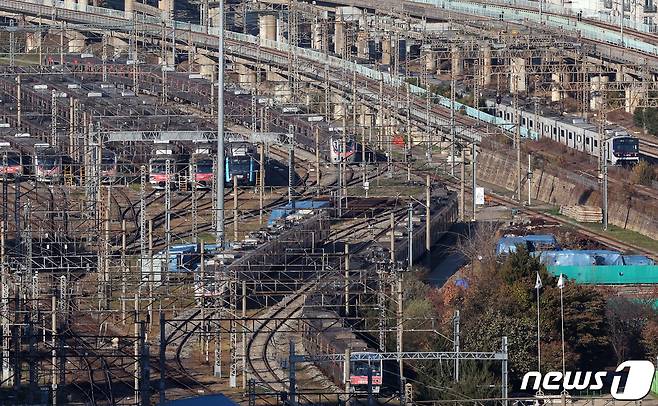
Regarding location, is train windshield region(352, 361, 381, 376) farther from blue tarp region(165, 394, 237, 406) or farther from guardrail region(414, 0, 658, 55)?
guardrail region(414, 0, 658, 55)

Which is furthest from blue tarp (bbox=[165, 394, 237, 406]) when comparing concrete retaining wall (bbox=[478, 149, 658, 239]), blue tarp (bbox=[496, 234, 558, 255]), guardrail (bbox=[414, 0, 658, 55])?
guardrail (bbox=[414, 0, 658, 55])

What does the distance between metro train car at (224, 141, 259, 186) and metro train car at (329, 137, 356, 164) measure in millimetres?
2118

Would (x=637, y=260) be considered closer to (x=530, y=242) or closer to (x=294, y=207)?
(x=530, y=242)

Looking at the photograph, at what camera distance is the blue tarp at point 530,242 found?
33.7 metres

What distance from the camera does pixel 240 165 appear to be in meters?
41.3

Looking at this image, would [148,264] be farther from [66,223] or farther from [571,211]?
[571,211]

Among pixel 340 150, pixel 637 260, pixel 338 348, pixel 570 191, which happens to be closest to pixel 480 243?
pixel 637 260

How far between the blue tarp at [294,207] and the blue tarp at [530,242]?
3.12 meters

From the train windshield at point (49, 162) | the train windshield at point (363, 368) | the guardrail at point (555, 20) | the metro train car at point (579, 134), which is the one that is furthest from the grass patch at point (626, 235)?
the guardrail at point (555, 20)

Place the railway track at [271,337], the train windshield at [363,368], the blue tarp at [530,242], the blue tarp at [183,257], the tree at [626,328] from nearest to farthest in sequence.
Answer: the train windshield at [363,368]
the railway track at [271,337]
the tree at [626,328]
the blue tarp at [183,257]
the blue tarp at [530,242]

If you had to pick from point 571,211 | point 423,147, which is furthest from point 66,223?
point 423,147

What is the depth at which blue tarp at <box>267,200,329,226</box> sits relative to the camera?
1334 inches

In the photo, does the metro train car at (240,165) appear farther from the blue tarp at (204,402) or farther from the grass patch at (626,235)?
the blue tarp at (204,402)

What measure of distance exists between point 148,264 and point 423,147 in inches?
755
